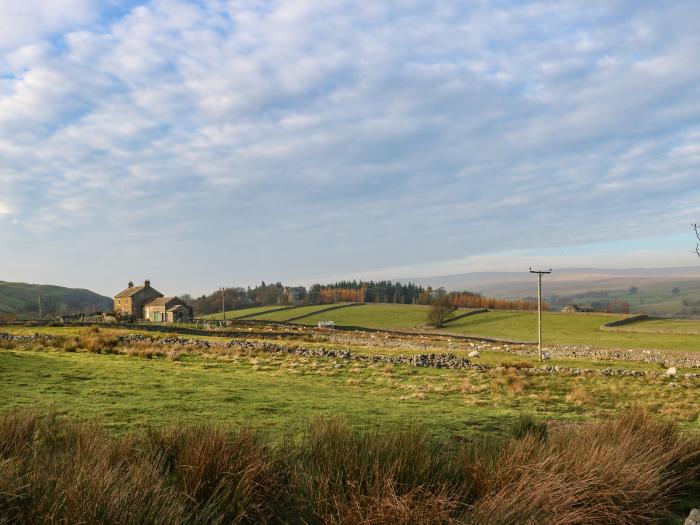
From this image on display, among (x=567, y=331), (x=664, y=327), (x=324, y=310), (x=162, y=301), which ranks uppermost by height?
(x=162, y=301)

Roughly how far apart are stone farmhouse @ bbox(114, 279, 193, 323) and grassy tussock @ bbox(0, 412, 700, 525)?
76902 millimetres

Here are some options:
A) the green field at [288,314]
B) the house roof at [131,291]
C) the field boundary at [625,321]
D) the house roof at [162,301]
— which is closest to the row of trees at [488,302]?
the green field at [288,314]

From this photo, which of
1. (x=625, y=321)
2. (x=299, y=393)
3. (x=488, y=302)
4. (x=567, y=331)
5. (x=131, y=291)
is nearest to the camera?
(x=299, y=393)

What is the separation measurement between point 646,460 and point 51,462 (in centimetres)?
743

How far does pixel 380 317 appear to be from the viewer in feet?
329

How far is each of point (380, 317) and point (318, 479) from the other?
9560cm

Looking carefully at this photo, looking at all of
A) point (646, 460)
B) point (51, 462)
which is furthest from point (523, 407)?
point (51, 462)

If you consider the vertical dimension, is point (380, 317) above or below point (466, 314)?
below

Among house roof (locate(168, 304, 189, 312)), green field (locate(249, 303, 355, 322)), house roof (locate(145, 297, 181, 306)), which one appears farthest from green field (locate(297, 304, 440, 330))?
house roof (locate(145, 297, 181, 306))

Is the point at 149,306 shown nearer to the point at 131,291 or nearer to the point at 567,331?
the point at 131,291

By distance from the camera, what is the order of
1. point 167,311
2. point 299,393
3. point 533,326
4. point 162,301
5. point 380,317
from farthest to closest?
point 380,317 → point 162,301 → point 533,326 → point 167,311 → point 299,393

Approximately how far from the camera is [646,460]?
711 centimetres

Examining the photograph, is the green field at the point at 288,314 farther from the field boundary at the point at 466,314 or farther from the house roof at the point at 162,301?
the field boundary at the point at 466,314

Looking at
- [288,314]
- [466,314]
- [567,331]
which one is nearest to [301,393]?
[567,331]
